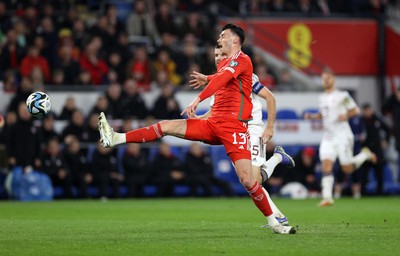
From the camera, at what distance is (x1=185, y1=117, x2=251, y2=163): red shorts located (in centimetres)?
1070

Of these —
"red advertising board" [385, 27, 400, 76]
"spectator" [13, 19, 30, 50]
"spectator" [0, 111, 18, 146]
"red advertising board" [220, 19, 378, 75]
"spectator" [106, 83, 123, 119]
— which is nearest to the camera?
"spectator" [0, 111, 18, 146]

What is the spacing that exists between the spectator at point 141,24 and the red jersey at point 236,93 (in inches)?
603

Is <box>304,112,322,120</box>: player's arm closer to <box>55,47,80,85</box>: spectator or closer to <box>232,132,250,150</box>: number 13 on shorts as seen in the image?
<box>232,132,250,150</box>: number 13 on shorts

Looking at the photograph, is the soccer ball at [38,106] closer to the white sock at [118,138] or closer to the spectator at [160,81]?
the white sock at [118,138]

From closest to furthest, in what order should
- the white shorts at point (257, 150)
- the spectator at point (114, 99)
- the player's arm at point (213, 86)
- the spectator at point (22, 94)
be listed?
the player's arm at point (213, 86) < the white shorts at point (257, 150) < the spectator at point (22, 94) < the spectator at point (114, 99)

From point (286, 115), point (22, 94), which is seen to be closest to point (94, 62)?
point (22, 94)

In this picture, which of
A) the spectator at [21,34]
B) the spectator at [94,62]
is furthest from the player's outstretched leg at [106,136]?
the spectator at [21,34]

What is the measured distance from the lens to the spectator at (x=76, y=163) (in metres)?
22.6

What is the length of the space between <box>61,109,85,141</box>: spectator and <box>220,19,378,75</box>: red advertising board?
329 inches

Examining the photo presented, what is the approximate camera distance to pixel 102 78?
80.6 ft

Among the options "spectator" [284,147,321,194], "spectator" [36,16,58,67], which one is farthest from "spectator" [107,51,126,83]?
"spectator" [284,147,321,194]

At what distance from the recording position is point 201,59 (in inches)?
1016

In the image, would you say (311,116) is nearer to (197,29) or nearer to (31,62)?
(31,62)

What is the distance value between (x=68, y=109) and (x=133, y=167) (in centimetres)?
223
